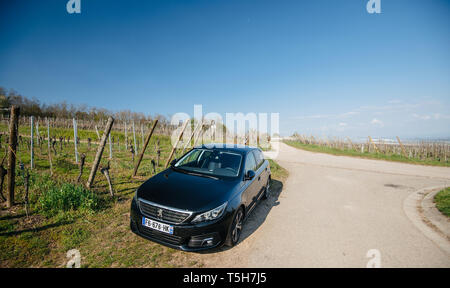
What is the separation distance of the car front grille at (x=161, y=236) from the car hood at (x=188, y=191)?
424 mm

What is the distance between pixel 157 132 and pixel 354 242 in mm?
37998

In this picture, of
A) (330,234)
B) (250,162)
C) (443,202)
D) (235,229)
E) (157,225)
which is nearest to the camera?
(157,225)

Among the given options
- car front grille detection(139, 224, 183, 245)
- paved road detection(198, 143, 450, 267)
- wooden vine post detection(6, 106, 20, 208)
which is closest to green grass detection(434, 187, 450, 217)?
paved road detection(198, 143, 450, 267)

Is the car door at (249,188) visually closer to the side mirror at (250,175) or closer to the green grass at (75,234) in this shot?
the side mirror at (250,175)

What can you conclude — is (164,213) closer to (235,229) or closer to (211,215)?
(211,215)

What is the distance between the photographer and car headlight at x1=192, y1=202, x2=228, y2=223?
278cm

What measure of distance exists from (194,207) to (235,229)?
38.2 inches

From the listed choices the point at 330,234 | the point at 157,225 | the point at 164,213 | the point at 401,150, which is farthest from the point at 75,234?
the point at 401,150

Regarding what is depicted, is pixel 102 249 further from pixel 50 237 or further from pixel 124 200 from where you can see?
pixel 124 200

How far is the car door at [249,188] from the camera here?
12.3ft

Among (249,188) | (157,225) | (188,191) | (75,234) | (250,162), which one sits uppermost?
(250,162)

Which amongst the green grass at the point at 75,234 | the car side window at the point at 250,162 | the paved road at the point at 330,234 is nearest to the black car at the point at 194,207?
the car side window at the point at 250,162

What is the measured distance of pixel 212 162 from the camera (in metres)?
4.31
